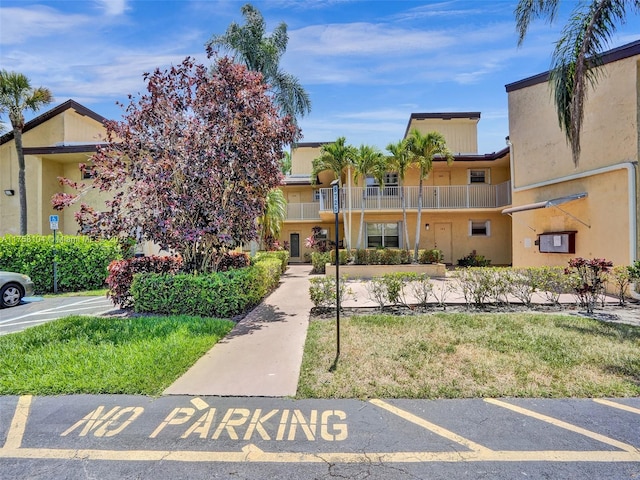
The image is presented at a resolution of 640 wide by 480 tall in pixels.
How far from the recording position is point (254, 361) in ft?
17.0

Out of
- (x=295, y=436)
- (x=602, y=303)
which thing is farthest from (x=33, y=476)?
(x=602, y=303)

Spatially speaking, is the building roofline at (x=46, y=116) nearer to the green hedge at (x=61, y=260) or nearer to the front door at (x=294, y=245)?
the green hedge at (x=61, y=260)

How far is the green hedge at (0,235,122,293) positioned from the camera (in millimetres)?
12141

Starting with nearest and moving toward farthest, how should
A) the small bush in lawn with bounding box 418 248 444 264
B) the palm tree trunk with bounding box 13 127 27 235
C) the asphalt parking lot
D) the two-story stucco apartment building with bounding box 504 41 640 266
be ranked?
the asphalt parking lot
the two-story stucco apartment building with bounding box 504 41 640 266
the small bush in lawn with bounding box 418 248 444 264
the palm tree trunk with bounding box 13 127 27 235

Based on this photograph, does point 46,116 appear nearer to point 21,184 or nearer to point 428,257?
point 21,184

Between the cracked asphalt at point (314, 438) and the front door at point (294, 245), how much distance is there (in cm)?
1997

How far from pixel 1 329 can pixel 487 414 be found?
30.9 feet

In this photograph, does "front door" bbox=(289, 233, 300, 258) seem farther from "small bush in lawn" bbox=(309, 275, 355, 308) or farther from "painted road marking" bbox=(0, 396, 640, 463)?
"painted road marking" bbox=(0, 396, 640, 463)

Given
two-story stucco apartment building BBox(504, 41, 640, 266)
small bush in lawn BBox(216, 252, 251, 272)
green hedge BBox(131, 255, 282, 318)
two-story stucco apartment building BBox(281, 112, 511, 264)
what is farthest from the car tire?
two-story stucco apartment building BBox(504, 41, 640, 266)

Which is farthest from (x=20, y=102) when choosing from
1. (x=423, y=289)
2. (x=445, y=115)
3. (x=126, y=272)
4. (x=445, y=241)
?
(x=445, y=241)

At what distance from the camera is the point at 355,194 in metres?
18.6

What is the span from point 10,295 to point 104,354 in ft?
23.6

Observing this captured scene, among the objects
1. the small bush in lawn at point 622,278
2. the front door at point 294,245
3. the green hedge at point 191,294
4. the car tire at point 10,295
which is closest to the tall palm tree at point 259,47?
the front door at point 294,245

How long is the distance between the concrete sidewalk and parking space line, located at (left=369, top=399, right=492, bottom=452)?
1103 mm
